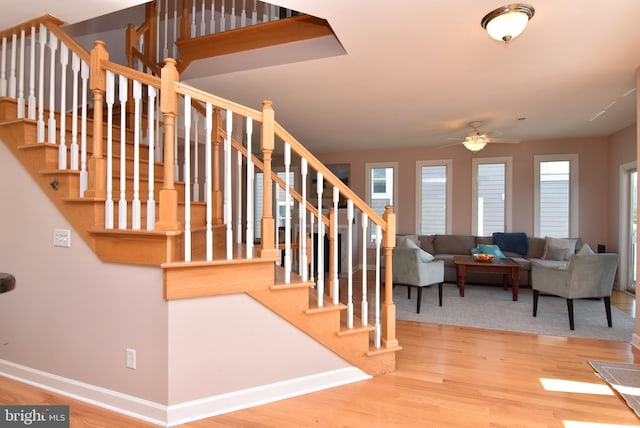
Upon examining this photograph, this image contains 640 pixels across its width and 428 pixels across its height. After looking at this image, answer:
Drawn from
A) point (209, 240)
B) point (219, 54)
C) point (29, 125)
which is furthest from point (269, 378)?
point (219, 54)

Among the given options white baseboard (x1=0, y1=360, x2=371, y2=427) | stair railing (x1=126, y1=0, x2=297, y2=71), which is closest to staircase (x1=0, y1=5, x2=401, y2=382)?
white baseboard (x1=0, y1=360, x2=371, y2=427)

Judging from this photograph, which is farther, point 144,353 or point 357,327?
point 357,327

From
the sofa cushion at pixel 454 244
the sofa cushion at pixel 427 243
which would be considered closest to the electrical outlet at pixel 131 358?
the sofa cushion at pixel 427 243

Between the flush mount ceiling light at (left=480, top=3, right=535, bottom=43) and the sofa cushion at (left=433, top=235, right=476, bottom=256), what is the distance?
15.8ft

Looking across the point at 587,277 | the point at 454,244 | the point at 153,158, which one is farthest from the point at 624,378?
the point at 454,244

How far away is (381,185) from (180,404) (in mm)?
6218

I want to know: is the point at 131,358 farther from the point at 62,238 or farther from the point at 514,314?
the point at 514,314

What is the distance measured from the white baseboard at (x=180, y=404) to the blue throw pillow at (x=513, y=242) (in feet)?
16.1

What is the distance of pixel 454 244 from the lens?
668cm

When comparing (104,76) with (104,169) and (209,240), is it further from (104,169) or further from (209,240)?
(209,240)

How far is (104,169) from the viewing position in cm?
222

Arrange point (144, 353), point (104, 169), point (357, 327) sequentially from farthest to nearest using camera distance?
point (357, 327)
point (104, 169)
point (144, 353)

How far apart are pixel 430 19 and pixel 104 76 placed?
7.37 ft

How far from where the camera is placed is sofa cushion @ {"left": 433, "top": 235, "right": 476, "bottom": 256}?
6.62m
